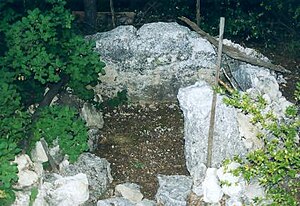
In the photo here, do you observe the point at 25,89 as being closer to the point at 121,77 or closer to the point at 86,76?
the point at 86,76

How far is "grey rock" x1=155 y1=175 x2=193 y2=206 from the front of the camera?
20.1 feet

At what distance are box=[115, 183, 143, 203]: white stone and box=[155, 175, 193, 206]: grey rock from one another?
219mm

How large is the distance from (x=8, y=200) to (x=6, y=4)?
2.39m

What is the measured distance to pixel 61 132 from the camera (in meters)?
6.26

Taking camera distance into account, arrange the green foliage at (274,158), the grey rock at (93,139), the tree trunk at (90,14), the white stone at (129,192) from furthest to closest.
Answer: the tree trunk at (90,14) < the grey rock at (93,139) < the white stone at (129,192) < the green foliage at (274,158)

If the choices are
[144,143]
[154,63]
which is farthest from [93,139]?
[154,63]

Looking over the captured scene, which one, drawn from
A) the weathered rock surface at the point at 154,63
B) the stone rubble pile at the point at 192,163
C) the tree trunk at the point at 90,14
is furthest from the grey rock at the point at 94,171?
the tree trunk at the point at 90,14

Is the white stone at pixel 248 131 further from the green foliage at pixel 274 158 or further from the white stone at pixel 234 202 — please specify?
the white stone at pixel 234 202

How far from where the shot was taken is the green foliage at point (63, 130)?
621 centimetres

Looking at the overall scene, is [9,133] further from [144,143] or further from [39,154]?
[144,143]

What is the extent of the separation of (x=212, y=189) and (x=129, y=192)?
969 mm

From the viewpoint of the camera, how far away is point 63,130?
6.26 m

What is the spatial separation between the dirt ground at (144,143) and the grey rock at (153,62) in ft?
0.82

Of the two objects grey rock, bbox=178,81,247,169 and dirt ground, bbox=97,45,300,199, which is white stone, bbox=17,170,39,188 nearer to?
dirt ground, bbox=97,45,300,199
